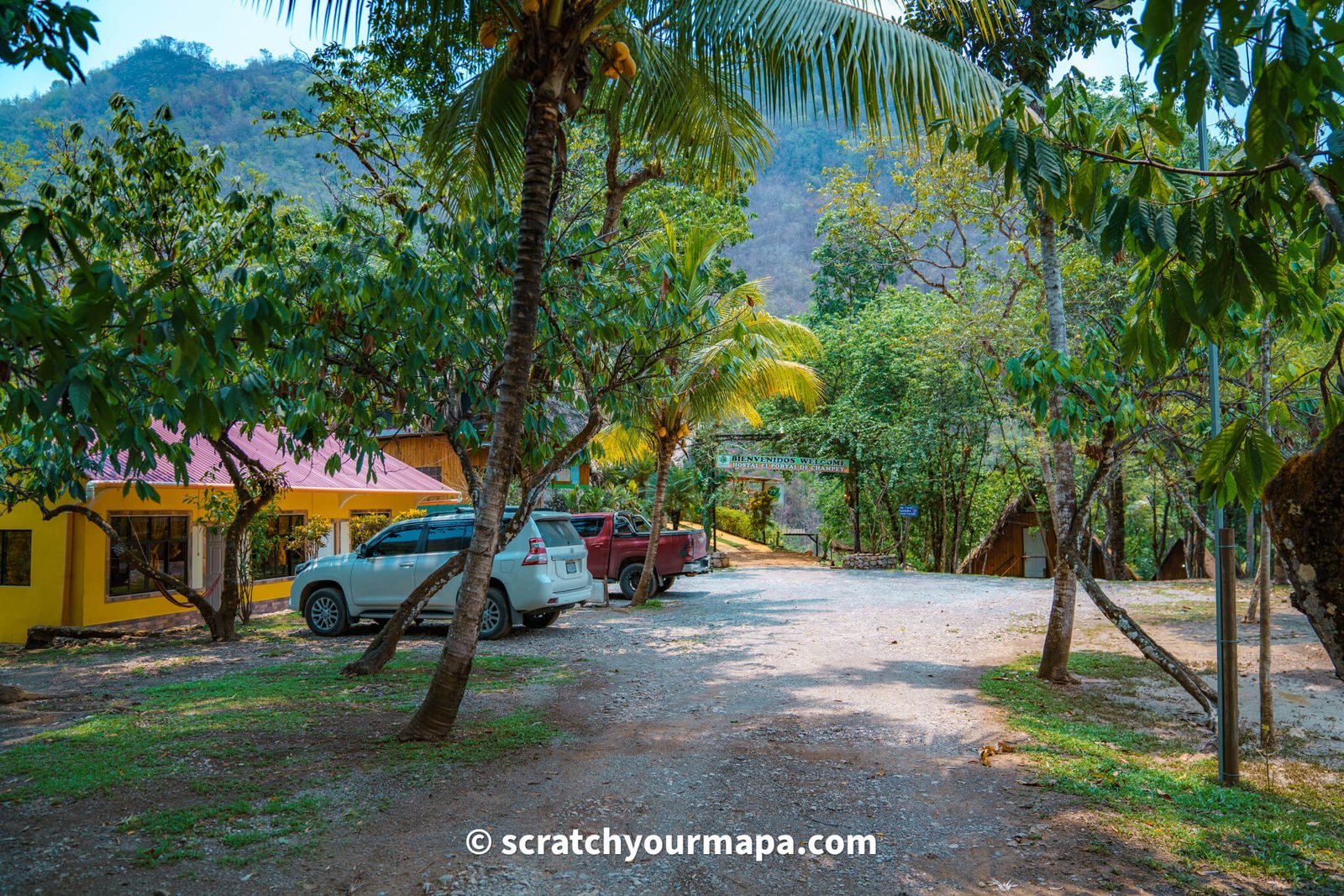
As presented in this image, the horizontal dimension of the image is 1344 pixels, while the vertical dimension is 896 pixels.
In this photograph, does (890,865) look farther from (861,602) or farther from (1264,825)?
(861,602)

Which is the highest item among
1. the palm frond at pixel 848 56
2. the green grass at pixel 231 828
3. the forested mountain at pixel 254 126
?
the forested mountain at pixel 254 126

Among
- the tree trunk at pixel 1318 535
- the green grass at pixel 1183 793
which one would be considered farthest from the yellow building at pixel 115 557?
the tree trunk at pixel 1318 535

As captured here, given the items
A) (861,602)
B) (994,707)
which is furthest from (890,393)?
(994,707)

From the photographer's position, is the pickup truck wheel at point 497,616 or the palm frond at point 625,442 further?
the palm frond at point 625,442

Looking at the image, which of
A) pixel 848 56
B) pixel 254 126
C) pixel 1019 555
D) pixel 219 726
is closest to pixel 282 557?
pixel 219 726

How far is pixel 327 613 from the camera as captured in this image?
512 inches

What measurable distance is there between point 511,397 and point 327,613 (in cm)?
847

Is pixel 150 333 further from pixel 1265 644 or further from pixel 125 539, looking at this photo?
pixel 125 539

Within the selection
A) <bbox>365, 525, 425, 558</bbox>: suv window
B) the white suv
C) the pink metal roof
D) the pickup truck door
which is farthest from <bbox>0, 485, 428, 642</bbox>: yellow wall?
the pickup truck door

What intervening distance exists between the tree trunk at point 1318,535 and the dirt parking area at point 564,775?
80.9 inches

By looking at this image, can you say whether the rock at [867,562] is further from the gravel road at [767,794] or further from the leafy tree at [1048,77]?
the leafy tree at [1048,77]

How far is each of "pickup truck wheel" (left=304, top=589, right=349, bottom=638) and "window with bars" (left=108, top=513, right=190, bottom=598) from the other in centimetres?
308

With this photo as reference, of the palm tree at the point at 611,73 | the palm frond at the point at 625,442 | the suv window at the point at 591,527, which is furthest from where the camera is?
the suv window at the point at 591,527

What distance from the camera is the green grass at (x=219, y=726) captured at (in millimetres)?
5402
